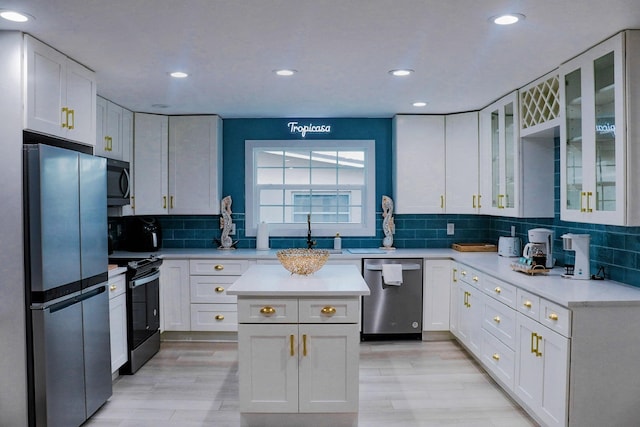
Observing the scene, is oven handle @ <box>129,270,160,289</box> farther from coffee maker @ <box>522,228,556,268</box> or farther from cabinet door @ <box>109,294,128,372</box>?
coffee maker @ <box>522,228,556,268</box>

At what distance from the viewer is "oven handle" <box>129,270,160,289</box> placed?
14.0 feet

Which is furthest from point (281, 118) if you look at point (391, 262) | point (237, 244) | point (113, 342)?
point (113, 342)

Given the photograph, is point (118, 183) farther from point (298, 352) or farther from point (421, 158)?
point (421, 158)

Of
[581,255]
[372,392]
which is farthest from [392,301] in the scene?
[581,255]

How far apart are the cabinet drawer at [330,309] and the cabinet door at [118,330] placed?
173 centimetres

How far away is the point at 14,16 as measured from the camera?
8.42 feet

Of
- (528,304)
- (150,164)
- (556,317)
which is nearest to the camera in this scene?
(556,317)

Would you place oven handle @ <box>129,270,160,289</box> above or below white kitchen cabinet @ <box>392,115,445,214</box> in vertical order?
below

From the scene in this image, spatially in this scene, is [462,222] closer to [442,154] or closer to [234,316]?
[442,154]

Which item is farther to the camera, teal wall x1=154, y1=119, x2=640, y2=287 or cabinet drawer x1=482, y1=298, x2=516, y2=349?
teal wall x1=154, y1=119, x2=640, y2=287

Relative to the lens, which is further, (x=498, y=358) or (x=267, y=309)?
(x=498, y=358)

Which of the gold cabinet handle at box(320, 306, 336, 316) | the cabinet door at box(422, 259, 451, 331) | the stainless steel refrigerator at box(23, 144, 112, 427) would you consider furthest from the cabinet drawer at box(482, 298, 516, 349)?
the stainless steel refrigerator at box(23, 144, 112, 427)

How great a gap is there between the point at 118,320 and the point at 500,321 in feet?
9.79

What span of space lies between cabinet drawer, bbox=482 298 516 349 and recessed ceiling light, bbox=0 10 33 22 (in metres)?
3.45
